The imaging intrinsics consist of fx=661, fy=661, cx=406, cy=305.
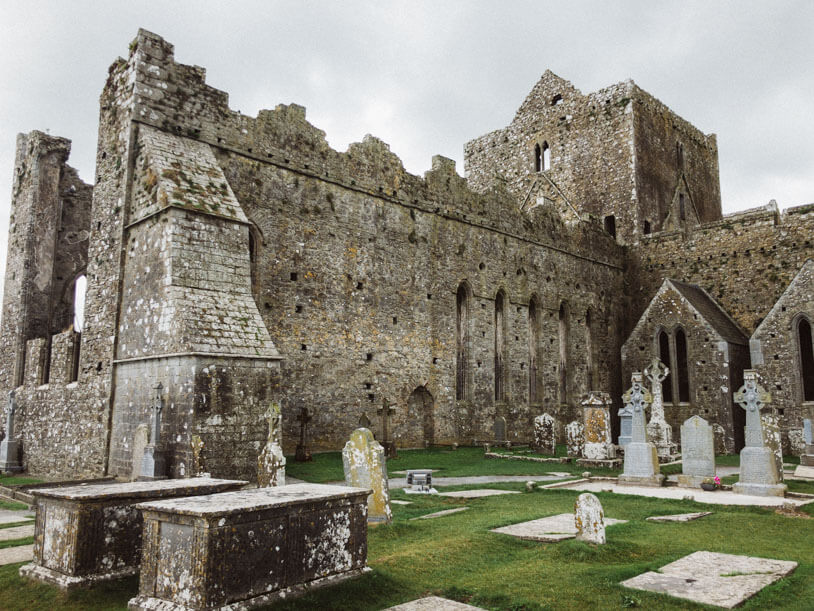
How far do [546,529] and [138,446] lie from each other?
7.65m

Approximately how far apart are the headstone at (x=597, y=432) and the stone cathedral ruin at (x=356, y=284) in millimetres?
4539

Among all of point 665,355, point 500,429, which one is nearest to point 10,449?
point 500,429

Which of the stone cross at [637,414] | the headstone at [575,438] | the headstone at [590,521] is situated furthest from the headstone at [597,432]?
the headstone at [590,521]

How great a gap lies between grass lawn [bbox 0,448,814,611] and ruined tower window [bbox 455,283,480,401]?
10972mm

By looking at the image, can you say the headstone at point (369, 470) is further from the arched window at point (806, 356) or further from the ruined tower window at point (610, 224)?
the ruined tower window at point (610, 224)

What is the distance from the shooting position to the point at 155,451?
1104 cm

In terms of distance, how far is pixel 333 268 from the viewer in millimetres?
17375

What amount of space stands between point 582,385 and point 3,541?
21111 millimetres

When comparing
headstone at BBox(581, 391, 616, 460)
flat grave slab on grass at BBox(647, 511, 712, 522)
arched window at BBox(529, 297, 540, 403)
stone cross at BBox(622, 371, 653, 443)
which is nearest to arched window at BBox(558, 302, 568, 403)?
arched window at BBox(529, 297, 540, 403)

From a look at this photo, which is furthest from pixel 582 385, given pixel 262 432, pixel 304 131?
pixel 262 432

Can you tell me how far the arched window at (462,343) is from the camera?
2072cm

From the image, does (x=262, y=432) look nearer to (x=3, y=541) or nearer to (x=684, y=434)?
(x=3, y=541)

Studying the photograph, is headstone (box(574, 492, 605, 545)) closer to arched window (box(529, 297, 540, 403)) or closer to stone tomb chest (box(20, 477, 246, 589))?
stone tomb chest (box(20, 477, 246, 589))

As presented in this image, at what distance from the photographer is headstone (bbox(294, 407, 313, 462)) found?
14982mm
